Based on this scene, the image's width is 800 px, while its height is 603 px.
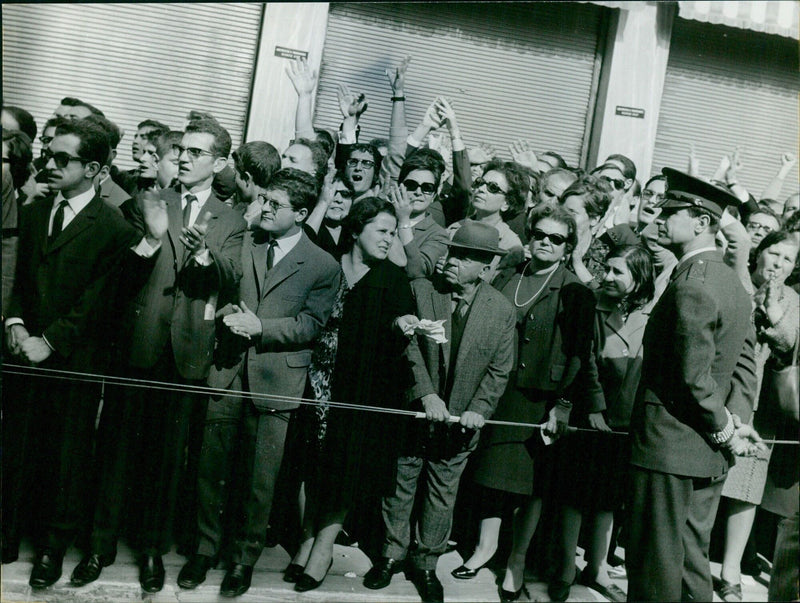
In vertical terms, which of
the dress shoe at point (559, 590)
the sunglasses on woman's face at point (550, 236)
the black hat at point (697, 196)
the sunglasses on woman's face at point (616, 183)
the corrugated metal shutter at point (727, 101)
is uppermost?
the corrugated metal shutter at point (727, 101)

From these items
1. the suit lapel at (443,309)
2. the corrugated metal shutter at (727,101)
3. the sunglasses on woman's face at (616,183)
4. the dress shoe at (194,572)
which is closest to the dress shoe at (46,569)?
the dress shoe at (194,572)

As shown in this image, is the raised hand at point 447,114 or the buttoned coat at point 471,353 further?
the raised hand at point 447,114

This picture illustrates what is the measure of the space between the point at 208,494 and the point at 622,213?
114 inches

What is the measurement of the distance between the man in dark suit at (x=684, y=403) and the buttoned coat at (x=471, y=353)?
2.18 ft

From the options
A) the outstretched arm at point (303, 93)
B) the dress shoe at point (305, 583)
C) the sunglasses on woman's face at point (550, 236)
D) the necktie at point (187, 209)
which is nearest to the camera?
the necktie at point (187, 209)

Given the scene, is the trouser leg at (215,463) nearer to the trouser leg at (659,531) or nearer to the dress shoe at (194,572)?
the dress shoe at (194,572)

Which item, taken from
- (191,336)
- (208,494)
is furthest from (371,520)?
(191,336)

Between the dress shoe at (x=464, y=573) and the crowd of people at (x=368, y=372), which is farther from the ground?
the crowd of people at (x=368, y=372)

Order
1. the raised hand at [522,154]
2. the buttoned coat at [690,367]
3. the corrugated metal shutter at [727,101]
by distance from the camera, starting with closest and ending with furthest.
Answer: the buttoned coat at [690,367], the raised hand at [522,154], the corrugated metal shutter at [727,101]

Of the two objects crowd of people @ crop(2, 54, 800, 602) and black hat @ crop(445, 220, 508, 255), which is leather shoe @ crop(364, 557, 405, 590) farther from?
black hat @ crop(445, 220, 508, 255)

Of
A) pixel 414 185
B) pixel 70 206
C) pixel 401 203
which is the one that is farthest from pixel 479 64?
pixel 70 206

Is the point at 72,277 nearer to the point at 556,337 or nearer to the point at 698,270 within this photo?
the point at 556,337

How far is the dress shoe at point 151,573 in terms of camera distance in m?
4.01

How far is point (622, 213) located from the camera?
518cm
